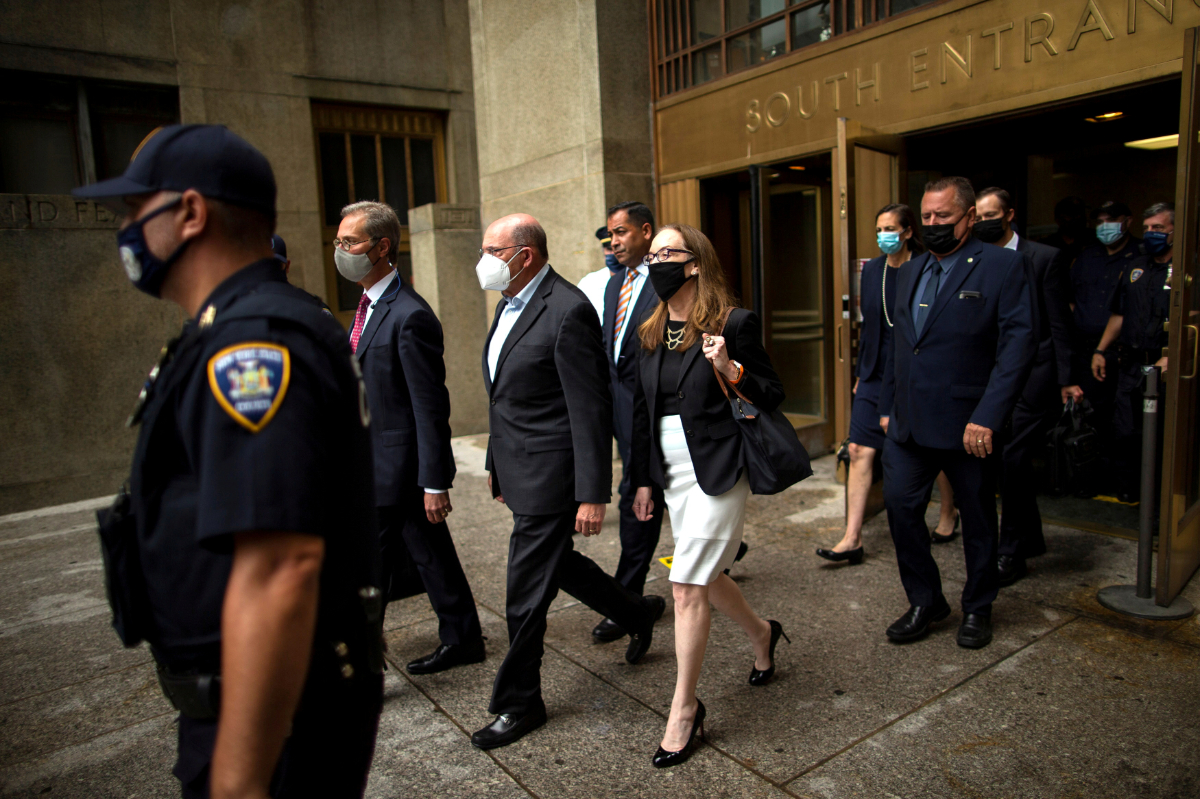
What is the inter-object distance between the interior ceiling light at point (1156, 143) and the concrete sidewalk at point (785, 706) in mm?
6738

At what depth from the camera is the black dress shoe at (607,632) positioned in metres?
3.86

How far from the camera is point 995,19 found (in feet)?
16.7

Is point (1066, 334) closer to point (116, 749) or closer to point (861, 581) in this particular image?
point (861, 581)

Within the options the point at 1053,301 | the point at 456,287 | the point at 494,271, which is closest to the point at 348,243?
the point at 494,271

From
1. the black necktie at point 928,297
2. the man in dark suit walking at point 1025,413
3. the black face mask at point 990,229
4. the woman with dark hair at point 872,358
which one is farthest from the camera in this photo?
the woman with dark hair at point 872,358

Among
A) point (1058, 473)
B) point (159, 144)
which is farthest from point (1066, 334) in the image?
point (159, 144)

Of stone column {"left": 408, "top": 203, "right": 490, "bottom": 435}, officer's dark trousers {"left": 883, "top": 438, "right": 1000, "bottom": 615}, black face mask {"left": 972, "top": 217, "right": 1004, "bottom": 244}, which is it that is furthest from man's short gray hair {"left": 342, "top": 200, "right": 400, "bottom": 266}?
stone column {"left": 408, "top": 203, "right": 490, "bottom": 435}

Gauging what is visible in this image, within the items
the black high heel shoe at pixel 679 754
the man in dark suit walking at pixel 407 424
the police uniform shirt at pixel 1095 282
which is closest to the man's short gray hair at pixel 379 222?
the man in dark suit walking at pixel 407 424

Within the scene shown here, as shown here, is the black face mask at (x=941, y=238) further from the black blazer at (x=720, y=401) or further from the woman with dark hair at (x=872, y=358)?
the black blazer at (x=720, y=401)

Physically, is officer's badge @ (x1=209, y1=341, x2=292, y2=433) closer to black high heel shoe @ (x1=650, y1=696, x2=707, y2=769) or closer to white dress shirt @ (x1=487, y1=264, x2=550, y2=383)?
white dress shirt @ (x1=487, y1=264, x2=550, y2=383)

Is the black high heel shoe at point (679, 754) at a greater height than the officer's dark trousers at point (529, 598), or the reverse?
the officer's dark trousers at point (529, 598)

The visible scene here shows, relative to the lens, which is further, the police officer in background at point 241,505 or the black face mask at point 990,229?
the black face mask at point 990,229

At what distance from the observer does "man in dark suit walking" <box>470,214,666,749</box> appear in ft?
9.84

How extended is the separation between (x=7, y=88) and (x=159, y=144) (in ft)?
33.0
